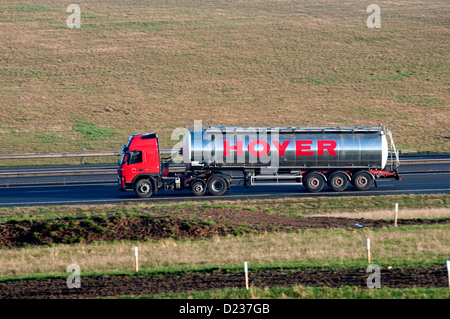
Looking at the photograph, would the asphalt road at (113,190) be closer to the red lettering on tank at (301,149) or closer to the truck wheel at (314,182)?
the truck wheel at (314,182)

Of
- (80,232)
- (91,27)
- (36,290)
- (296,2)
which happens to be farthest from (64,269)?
(296,2)

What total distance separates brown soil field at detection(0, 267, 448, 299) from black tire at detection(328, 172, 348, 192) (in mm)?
15406

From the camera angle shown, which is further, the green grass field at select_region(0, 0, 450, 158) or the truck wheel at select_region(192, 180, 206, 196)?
the green grass field at select_region(0, 0, 450, 158)

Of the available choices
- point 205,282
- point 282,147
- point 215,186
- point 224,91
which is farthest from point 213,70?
point 205,282

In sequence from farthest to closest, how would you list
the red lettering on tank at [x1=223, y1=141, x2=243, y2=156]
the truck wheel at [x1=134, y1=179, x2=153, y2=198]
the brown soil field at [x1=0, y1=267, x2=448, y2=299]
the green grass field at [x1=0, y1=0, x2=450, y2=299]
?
the truck wheel at [x1=134, y1=179, x2=153, y2=198] < the red lettering on tank at [x1=223, y1=141, x2=243, y2=156] < the green grass field at [x1=0, y1=0, x2=450, y2=299] < the brown soil field at [x1=0, y1=267, x2=448, y2=299]

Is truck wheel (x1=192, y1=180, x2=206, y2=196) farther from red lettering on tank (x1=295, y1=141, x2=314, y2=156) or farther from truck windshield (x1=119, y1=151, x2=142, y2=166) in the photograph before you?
red lettering on tank (x1=295, y1=141, x2=314, y2=156)

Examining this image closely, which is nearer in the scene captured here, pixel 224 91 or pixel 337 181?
pixel 337 181

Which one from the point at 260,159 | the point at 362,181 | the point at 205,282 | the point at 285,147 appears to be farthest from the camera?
the point at 362,181

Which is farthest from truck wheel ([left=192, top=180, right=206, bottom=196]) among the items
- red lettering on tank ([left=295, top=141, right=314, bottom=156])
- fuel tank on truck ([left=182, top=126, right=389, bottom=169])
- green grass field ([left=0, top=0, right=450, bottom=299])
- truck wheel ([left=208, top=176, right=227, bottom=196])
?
red lettering on tank ([left=295, top=141, right=314, bottom=156])

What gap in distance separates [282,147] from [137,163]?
7974mm

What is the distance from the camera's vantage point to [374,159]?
31844 millimetres

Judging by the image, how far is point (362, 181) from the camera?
32.1 meters

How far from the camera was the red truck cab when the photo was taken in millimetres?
31125

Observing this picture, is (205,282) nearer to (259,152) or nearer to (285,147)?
(259,152)
